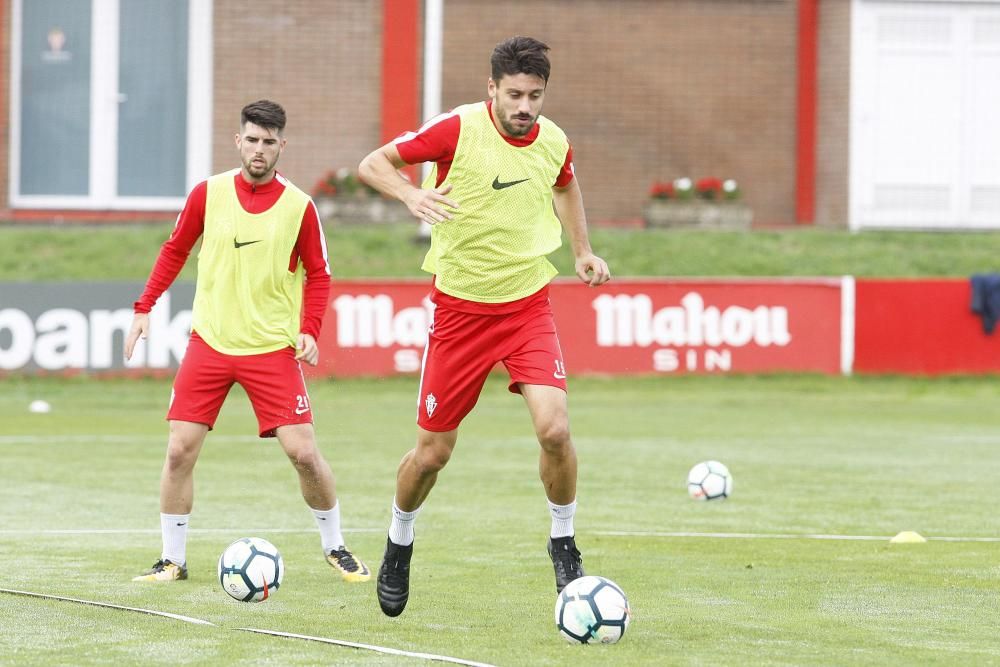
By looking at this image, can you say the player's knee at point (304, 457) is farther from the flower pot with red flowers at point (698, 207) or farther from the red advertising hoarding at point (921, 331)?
the flower pot with red flowers at point (698, 207)

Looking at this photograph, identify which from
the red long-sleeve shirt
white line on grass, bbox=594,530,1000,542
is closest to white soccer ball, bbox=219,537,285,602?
the red long-sleeve shirt

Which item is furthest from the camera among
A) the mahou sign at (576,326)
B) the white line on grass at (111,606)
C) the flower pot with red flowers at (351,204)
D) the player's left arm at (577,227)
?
the flower pot with red flowers at (351,204)

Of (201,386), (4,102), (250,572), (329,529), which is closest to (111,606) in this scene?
(250,572)

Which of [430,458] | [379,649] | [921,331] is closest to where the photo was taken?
[379,649]

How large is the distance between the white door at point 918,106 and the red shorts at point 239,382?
21814 mm

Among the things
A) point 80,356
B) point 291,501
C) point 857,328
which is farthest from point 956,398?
point 291,501

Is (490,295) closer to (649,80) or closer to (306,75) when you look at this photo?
(306,75)

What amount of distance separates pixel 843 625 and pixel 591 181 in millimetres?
22146

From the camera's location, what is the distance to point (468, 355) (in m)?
7.76

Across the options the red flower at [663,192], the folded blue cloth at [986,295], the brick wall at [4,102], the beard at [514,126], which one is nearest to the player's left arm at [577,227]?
the beard at [514,126]

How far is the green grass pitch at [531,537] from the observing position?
271 inches

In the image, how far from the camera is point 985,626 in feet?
23.8

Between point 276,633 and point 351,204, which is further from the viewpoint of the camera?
point 351,204

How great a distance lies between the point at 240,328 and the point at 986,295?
15958mm
